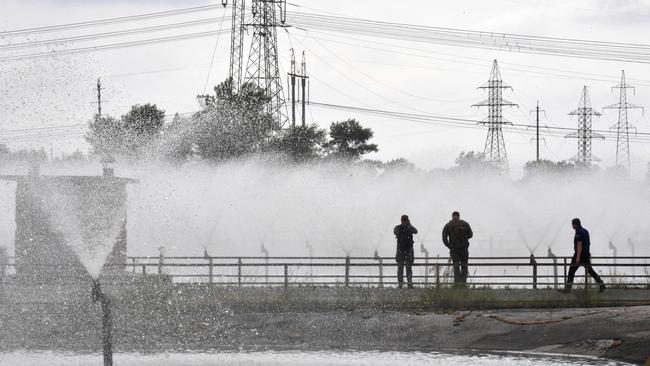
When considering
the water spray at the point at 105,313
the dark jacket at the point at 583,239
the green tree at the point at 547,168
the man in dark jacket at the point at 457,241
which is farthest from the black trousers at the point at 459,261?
the green tree at the point at 547,168

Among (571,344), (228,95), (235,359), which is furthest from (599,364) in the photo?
(228,95)

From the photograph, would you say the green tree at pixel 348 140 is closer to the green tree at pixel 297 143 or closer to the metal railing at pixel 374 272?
the green tree at pixel 297 143

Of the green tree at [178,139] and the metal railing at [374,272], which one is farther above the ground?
the green tree at [178,139]

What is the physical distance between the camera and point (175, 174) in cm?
6456

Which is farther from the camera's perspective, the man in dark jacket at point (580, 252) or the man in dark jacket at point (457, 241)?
the man in dark jacket at point (457, 241)

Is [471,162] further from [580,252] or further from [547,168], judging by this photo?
[580,252]

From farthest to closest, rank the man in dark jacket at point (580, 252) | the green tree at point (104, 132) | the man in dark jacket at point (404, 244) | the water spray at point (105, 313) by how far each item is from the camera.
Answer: the green tree at point (104, 132)
the man in dark jacket at point (404, 244)
the man in dark jacket at point (580, 252)
the water spray at point (105, 313)

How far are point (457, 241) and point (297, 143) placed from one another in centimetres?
4127

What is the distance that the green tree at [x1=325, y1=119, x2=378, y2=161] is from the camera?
294 ft

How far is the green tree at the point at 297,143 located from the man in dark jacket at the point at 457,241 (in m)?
37.8

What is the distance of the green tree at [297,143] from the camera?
69812 millimetres

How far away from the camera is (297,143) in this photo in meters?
71.8

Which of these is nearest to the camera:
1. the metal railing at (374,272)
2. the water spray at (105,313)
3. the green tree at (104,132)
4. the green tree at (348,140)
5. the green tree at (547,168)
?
the water spray at (105,313)

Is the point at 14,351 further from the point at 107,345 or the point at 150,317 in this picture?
the point at 107,345
